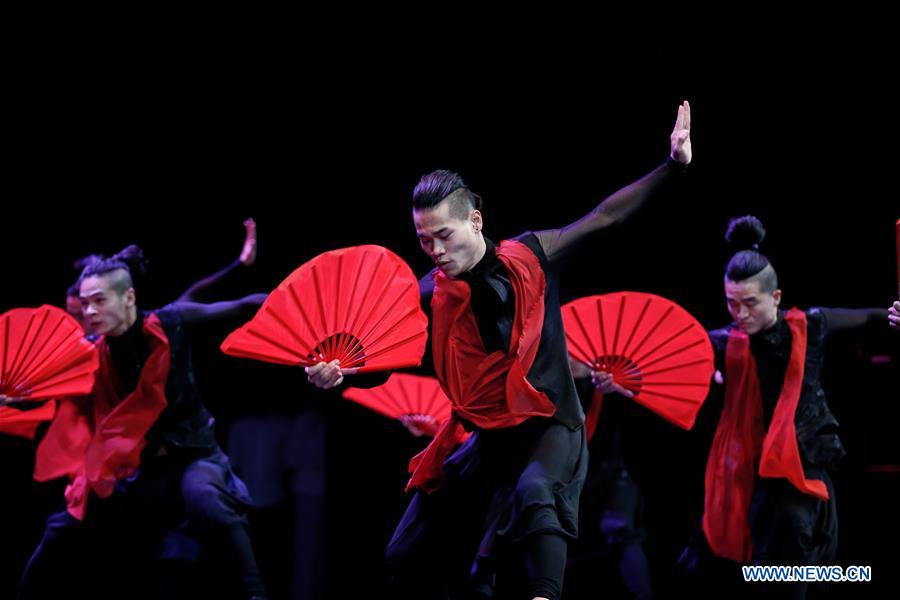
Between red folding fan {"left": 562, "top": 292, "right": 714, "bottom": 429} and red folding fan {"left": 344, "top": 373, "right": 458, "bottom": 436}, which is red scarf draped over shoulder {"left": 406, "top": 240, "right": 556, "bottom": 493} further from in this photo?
red folding fan {"left": 344, "top": 373, "right": 458, "bottom": 436}

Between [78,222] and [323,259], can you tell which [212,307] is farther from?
[78,222]

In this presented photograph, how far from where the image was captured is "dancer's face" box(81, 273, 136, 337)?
4.14 m

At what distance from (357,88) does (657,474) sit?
2650 millimetres

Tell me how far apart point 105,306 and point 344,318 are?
163 cm

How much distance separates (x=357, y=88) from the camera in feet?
17.3

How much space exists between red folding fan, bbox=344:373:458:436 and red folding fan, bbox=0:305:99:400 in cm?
119

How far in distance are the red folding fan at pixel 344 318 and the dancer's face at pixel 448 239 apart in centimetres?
13

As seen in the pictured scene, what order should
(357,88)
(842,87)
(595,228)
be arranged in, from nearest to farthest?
(595,228) → (842,87) → (357,88)

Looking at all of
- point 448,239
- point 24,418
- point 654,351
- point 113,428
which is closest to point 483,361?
point 448,239

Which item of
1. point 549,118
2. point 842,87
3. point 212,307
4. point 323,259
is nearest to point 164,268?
point 212,307

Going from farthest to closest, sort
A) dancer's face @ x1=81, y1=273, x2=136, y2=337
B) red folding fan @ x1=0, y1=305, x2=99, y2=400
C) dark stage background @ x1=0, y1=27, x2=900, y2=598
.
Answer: dark stage background @ x1=0, y1=27, x2=900, y2=598 < dancer's face @ x1=81, y1=273, x2=136, y2=337 < red folding fan @ x1=0, y1=305, x2=99, y2=400

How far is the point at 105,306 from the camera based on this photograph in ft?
13.6

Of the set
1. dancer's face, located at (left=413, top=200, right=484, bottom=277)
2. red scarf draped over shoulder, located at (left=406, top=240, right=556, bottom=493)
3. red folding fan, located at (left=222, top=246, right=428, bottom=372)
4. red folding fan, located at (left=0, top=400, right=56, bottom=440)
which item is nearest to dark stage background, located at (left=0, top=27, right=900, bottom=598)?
red folding fan, located at (left=0, top=400, right=56, bottom=440)

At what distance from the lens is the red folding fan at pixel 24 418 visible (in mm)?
4184
